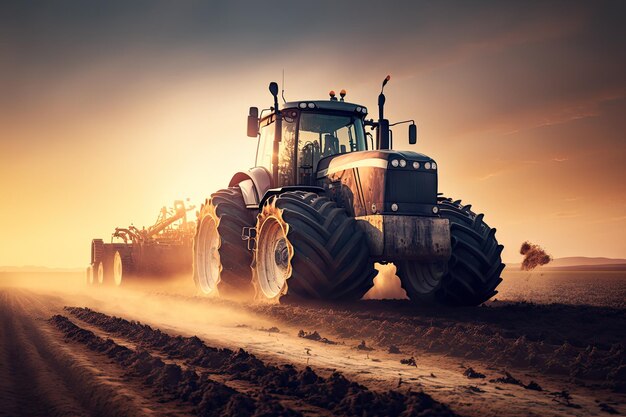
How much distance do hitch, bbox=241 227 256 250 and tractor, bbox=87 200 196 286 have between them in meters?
7.33

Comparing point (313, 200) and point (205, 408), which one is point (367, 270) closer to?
point (313, 200)

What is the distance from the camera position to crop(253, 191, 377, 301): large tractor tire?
8859 millimetres

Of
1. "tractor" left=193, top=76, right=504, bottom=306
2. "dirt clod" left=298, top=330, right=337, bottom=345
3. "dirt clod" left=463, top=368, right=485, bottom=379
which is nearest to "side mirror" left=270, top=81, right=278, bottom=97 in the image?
"tractor" left=193, top=76, right=504, bottom=306

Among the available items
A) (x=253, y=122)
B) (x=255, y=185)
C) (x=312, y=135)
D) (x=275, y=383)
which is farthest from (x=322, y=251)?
(x=253, y=122)

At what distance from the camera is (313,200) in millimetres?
9523

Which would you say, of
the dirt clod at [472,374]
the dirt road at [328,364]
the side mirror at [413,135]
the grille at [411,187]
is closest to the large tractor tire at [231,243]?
the dirt road at [328,364]

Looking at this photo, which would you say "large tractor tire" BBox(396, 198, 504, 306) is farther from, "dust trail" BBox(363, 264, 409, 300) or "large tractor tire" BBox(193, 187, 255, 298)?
"large tractor tire" BBox(193, 187, 255, 298)

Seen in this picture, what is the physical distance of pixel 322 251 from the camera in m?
8.80

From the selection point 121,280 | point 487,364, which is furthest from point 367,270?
point 121,280

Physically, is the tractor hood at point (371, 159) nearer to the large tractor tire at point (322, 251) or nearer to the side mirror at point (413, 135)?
the large tractor tire at point (322, 251)

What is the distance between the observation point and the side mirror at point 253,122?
1204 cm

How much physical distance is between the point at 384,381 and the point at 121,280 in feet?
51.0

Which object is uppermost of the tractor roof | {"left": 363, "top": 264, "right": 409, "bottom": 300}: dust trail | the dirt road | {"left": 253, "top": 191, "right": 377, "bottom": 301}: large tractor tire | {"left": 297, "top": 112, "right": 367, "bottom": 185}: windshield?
the tractor roof

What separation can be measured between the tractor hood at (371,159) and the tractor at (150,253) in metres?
9.68
